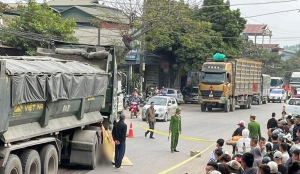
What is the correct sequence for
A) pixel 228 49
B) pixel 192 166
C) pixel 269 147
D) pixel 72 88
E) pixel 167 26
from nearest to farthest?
pixel 269 147, pixel 72 88, pixel 192 166, pixel 167 26, pixel 228 49

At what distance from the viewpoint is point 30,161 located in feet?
41.6

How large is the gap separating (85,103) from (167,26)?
25338 mm

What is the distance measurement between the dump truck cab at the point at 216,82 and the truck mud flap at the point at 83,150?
26318 millimetres

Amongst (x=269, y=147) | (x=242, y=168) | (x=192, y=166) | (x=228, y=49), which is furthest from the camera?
(x=228, y=49)

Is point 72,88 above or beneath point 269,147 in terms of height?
above

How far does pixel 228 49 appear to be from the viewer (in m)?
56.6

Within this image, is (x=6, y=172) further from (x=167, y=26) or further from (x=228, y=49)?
(x=228, y=49)

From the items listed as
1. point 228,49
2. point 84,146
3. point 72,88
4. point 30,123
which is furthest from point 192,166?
point 228,49

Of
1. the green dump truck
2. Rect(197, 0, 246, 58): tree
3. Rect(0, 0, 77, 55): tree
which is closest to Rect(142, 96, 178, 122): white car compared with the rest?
Rect(0, 0, 77, 55): tree

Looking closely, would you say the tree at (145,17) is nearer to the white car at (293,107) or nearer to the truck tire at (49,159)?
the white car at (293,107)

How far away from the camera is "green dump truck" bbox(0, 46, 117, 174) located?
11.7m

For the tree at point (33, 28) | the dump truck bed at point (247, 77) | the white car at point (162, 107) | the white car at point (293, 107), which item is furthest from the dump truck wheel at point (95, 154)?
the dump truck bed at point (247, 77)

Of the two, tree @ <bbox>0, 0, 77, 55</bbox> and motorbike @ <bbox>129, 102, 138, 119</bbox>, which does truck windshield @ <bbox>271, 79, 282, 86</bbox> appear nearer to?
tree @ <bbox>0, 0, 77, 55</bbox>

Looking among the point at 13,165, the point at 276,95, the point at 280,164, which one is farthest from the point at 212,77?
the point at 280,164
